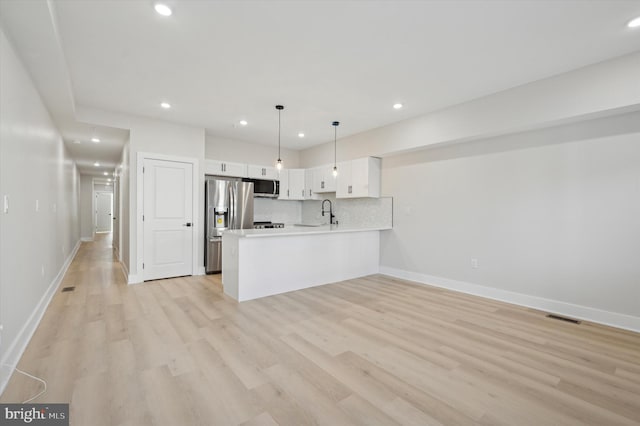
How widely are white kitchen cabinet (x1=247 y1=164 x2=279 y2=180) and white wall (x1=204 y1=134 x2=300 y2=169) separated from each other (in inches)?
10.9

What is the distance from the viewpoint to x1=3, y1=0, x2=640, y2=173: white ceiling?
221 cm

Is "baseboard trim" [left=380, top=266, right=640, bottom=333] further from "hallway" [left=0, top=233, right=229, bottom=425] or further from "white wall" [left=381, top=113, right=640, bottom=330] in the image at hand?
"hallway" [left=0, top=233, right=229, bottom=425]

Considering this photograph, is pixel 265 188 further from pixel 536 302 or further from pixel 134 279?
pixel 536 302

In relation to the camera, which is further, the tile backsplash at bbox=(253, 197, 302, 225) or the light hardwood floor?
the tile backsplash at bbox=(253, 197, 302, 225)

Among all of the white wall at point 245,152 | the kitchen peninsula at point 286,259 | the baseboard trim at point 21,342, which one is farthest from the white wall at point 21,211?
the white wall at point 245,152

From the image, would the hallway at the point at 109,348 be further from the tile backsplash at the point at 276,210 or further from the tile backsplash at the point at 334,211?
the tile backsplash at the point at 334,211

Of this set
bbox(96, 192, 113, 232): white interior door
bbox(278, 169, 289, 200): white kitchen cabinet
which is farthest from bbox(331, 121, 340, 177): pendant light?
bbox(96, 192, 113, 232): white interior door

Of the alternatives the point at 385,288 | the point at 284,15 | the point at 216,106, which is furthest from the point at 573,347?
the point at 216,106

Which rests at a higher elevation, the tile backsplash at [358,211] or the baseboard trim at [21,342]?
the tile backsplash at [358,211]

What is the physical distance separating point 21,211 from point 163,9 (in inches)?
82.1

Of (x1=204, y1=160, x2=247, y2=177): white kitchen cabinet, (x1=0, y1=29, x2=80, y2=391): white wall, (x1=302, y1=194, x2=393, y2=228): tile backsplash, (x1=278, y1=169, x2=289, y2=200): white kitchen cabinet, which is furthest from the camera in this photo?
(x1=278, y1=169, x2=289, y2=200): white kitchen cabinet

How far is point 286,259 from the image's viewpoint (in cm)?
414

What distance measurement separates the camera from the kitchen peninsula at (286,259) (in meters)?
3.79

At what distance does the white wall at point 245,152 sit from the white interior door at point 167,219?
980mm
